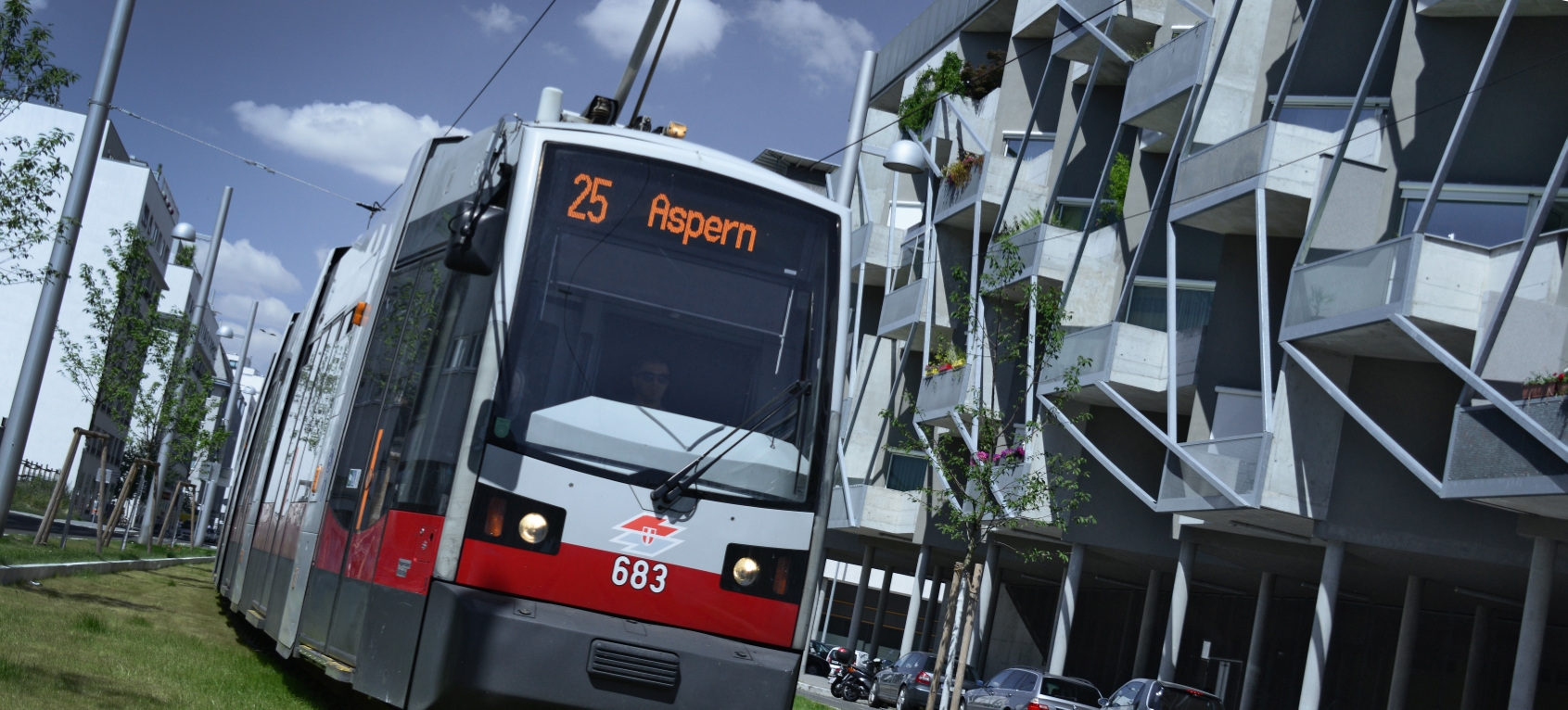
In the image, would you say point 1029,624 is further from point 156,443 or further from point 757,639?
point 757,639

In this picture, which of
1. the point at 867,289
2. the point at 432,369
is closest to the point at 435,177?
the point at 432,369

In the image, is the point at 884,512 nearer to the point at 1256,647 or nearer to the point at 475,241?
the point at 1256,647

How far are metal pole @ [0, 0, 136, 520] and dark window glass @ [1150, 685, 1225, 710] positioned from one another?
626 inches

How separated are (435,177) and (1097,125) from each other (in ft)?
88.7

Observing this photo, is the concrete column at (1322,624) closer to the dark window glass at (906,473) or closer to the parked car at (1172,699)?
the parked car at (1172,699)

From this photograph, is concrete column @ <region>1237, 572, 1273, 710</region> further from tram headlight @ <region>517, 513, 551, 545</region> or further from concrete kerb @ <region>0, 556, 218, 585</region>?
tram headlight @ <region>517, 513, 551, 545</region>

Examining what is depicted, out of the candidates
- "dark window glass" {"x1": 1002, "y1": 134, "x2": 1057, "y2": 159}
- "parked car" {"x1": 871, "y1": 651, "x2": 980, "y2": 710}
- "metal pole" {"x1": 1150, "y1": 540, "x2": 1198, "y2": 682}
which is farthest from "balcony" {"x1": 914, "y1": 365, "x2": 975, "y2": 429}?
"metal pole" {"x1": 1150, "y1": 540, "x2": 1198, "y2": 682}

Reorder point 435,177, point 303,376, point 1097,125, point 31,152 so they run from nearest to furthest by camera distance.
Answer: point 435,177 < point 303,376 < point 31,152 < point 1097,125

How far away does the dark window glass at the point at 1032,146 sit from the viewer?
1441 inches

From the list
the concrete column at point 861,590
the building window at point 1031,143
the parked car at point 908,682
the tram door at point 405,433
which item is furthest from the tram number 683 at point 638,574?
the concrete column at point 861,590

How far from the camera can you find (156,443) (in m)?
31.7

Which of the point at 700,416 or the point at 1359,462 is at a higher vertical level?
the point at 1359,462

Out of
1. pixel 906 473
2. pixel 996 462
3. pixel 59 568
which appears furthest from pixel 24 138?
pixel 906 473

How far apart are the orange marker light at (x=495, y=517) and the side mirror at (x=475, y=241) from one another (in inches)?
47.0
